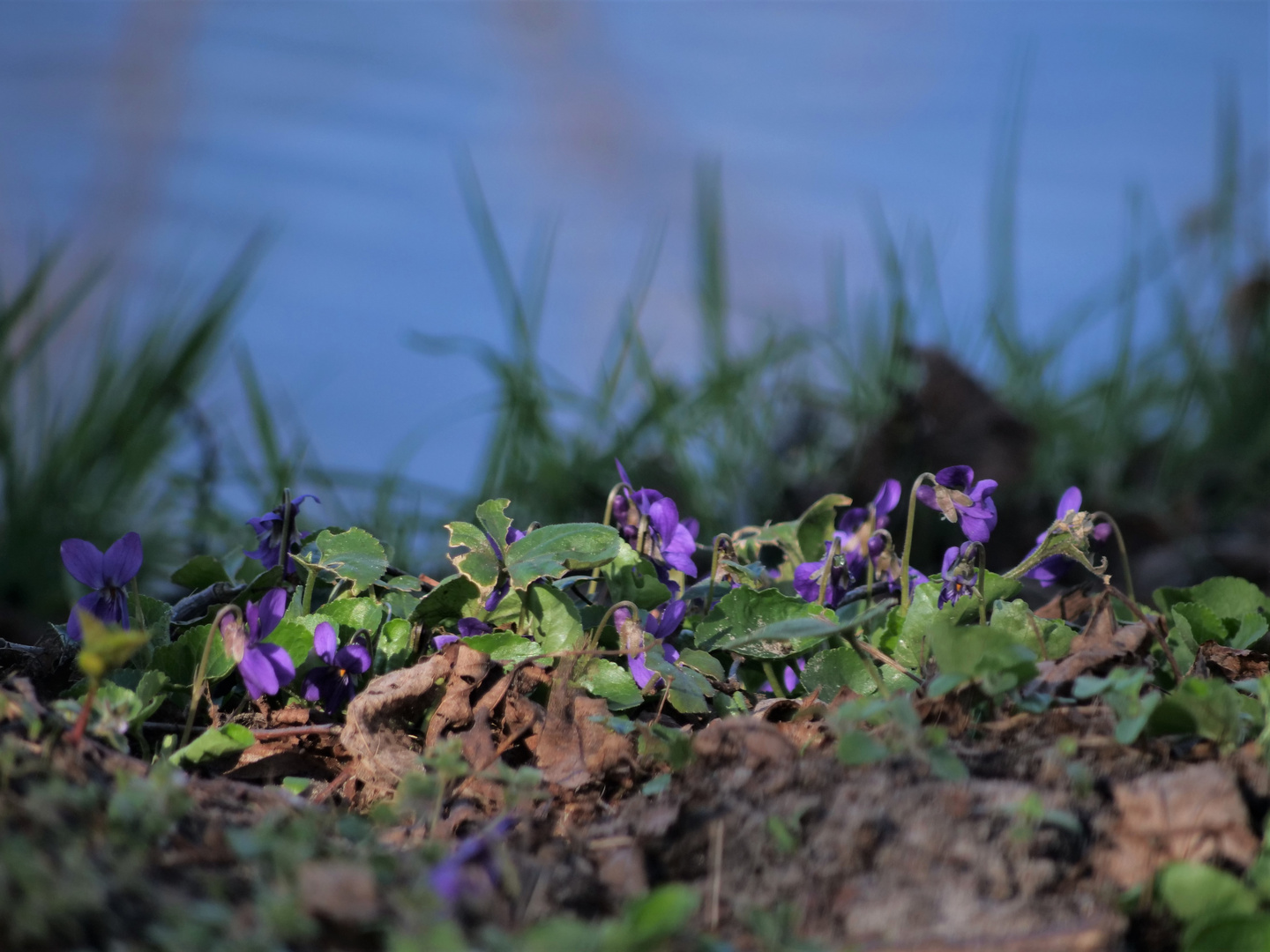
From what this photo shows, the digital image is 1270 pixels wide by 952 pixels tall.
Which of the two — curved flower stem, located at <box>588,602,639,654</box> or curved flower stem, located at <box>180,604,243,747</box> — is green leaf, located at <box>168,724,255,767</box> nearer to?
curved flower stem, located at <box>180,604,243,747</box>

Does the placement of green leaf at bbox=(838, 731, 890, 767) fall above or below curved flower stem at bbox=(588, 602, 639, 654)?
above

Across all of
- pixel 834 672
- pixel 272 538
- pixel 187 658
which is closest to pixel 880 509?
pixel 834 672

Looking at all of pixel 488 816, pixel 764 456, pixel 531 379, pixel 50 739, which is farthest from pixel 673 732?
pixel 764 456

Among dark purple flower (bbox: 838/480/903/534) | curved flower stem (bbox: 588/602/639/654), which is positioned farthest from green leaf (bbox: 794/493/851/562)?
curved flower stem (bbox: 588/602/639/654)

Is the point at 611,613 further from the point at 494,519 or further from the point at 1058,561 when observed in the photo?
the point at 1058,561

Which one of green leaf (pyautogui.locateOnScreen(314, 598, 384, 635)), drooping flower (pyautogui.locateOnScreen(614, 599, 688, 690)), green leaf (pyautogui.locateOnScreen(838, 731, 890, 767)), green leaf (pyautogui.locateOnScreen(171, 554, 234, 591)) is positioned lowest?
green leaf (pyautogui.locateOnScreen(171, 554, 234, 591))
